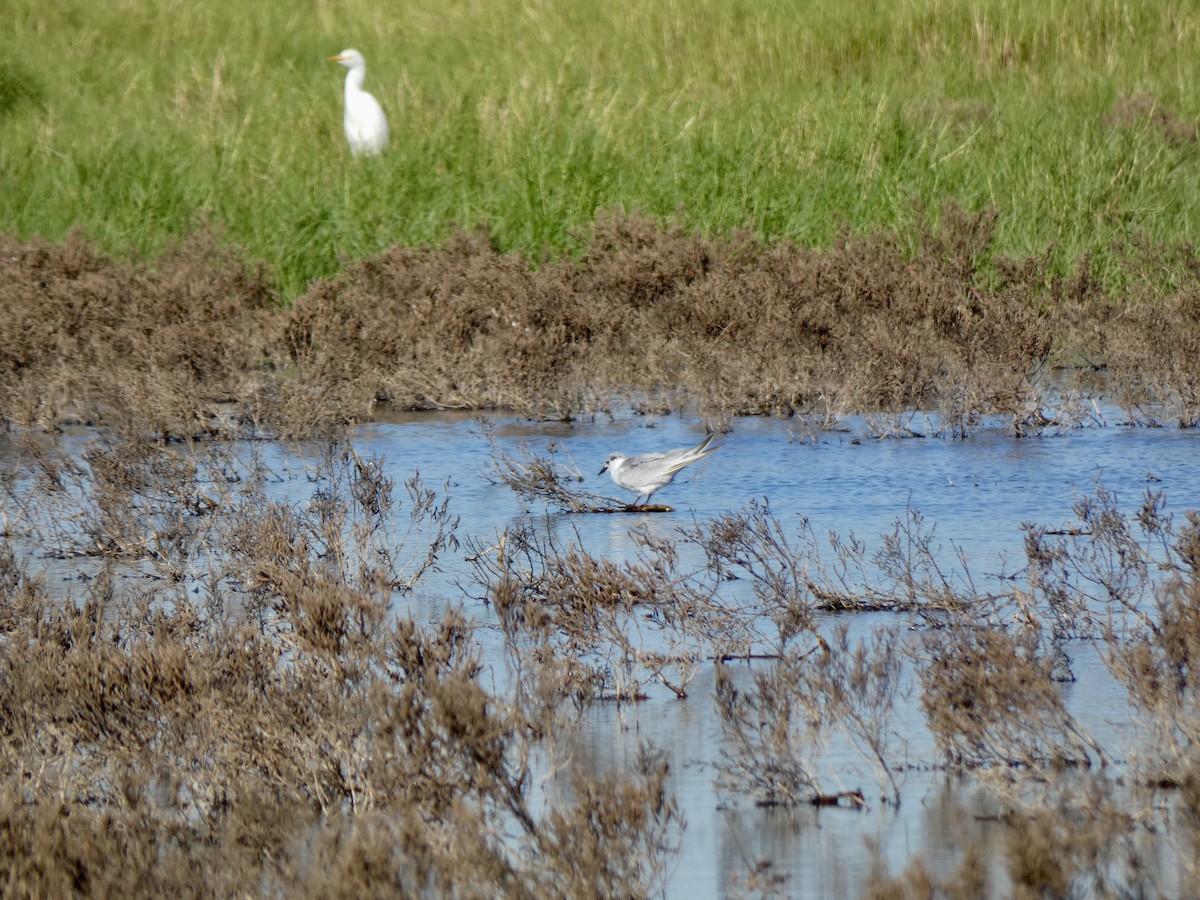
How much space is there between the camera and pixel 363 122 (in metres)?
15.2

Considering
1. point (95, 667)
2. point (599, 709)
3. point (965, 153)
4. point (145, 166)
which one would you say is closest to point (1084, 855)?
point (599, 709)

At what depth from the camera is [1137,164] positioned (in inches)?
543

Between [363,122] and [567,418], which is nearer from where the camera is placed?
[567,418]

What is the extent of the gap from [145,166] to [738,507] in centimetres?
807

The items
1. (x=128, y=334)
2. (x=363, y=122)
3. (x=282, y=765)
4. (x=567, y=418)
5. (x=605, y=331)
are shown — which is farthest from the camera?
(x=363, y=122)

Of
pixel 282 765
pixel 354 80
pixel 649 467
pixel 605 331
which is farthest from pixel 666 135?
pixel 282 765

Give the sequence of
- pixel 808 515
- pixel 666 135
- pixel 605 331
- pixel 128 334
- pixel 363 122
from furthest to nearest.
A: 1. pixel 363 122
2. pixel 666 135
3. pixel 605 331
4. pixel 128 334
5. pixel 808 515

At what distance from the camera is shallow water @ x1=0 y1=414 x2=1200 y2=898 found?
13.5 ft

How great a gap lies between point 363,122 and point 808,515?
8462 mm

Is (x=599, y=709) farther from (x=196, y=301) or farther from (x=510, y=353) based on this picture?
(x=196, y=301)

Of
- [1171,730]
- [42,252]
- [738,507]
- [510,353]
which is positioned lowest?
[1171,730]

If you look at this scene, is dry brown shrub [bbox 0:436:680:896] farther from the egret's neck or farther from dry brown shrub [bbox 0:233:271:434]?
the egret's neck

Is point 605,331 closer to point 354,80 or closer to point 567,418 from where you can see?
point 567,418

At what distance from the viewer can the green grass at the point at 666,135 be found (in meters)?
13.7
